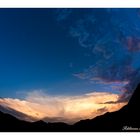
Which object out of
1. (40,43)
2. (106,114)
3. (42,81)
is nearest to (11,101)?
(42,81)

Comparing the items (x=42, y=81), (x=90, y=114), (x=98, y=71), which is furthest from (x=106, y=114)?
(x=42, y=81)

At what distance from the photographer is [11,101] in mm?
7781

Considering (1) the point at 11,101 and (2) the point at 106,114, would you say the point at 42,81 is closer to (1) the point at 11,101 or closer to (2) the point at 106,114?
(1) the point at 11,101

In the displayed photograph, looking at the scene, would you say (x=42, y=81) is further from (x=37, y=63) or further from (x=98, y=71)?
(x=98, y=71)

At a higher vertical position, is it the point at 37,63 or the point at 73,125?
the point at 37,63

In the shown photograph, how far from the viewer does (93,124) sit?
775 cm

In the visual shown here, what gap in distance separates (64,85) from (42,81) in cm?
40

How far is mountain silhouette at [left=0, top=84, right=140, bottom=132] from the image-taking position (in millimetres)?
7734

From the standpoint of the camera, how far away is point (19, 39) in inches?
314

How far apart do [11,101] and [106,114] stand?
5.53 feet

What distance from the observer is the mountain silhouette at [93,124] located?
25.4ft

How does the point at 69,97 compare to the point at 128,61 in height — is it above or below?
below
